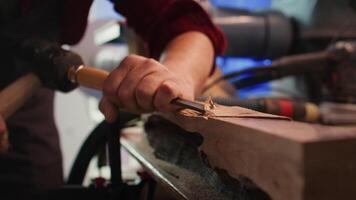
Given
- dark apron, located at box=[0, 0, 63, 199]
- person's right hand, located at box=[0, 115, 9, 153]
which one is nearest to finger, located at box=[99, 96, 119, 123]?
person's right hand, located at box=[0, 115, 9, 153]

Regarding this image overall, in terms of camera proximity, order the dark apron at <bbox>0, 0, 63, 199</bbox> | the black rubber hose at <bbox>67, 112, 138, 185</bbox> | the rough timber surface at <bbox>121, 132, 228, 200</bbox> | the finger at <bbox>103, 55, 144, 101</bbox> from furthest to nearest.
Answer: the dark apron at <bbox>0, 0, 63, 199</bbox>
the black rubber hose at <bbox>67, 112, 138, 185</bbox>
the finger at <bbox>103, 55, 144, 101</bbox>
the rough timber surface at <bbox>121, 132, 228, 200</bbox>

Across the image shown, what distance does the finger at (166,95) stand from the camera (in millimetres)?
442

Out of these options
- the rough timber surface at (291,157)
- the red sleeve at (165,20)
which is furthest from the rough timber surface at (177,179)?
the red sleeve at (165,20)

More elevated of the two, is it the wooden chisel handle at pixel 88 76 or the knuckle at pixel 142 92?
the wooden chisel handle at pixel 88 76

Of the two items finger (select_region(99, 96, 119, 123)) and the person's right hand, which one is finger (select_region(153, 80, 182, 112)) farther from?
the person's right hand

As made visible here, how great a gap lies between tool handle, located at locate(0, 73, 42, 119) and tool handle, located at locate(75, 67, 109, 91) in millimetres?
87

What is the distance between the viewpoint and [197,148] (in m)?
0.43

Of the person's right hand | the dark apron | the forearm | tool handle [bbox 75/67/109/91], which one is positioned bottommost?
the dark apron

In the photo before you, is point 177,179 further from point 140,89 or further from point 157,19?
point 157,19

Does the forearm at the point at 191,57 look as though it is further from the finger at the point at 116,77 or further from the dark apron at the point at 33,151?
the dark apron at the point at 33,151

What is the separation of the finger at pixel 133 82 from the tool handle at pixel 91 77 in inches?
1.9

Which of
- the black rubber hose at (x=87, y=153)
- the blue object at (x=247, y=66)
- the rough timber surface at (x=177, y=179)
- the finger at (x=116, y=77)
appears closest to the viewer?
the rough timber surface at (x=177, y=179)

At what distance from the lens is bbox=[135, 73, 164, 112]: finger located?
1.52 ft

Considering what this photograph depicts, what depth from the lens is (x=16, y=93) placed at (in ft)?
2.02
